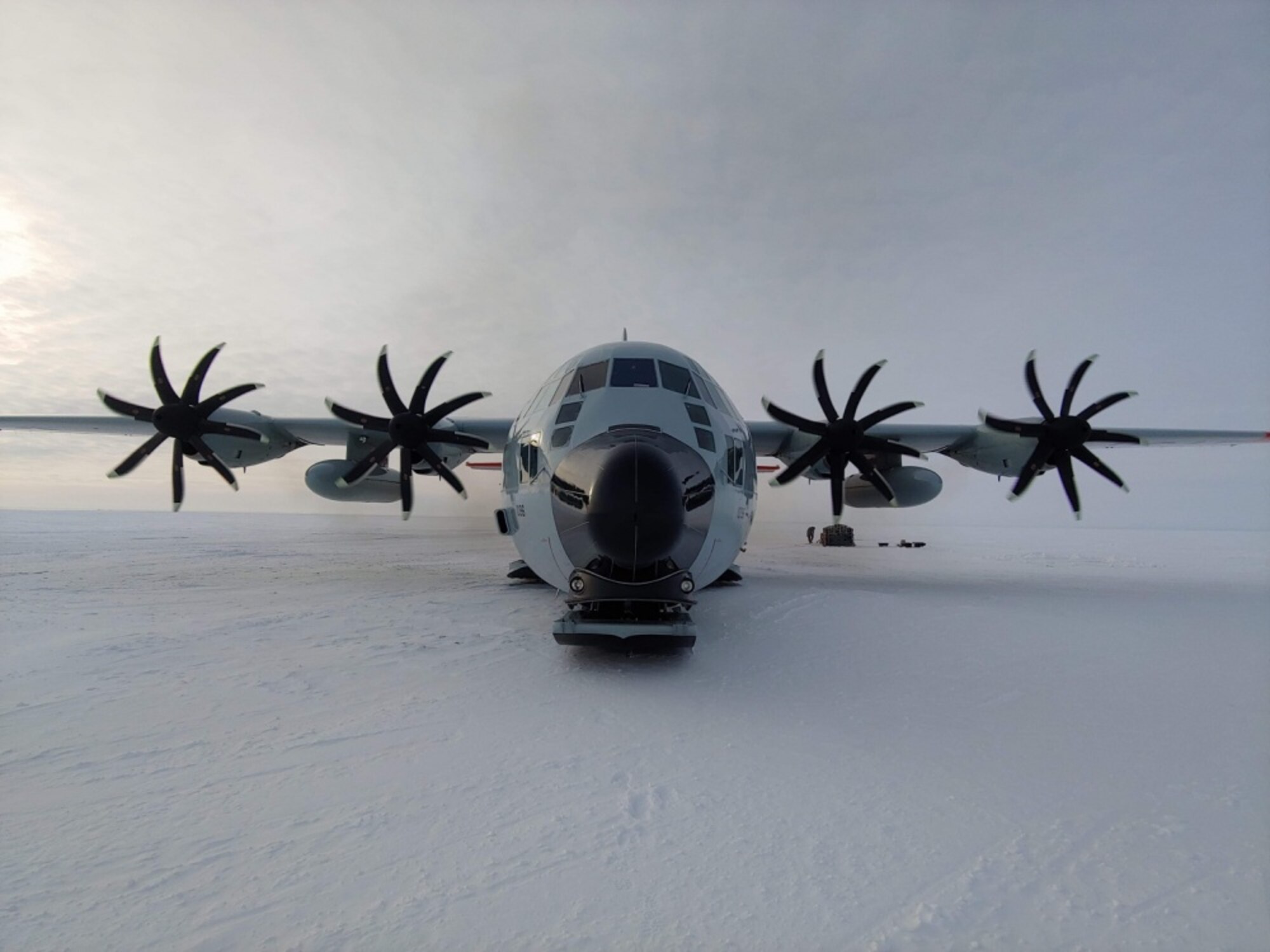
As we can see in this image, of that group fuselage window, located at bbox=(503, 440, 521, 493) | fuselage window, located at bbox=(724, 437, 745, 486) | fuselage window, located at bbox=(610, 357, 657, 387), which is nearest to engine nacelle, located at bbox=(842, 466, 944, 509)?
fuselage window, located at bbox=(724, 437, 745, 486)

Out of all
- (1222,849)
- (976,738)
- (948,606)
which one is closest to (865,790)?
(976,738)

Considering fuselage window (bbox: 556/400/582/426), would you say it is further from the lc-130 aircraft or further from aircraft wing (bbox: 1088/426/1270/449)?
aircraft wing (bbox: 1088/426/1270/449)

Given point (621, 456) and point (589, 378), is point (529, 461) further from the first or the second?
point (621, 456)

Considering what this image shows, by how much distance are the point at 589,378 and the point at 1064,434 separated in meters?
11.6

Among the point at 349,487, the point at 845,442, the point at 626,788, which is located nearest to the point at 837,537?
the point at 845,442

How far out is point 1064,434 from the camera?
523 inches

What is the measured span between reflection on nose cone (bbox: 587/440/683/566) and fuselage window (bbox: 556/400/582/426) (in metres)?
1.35

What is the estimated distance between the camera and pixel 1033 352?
1355 centimetres

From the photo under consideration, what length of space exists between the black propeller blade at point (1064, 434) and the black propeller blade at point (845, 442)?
3.93 metres

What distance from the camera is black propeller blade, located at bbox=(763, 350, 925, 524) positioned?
36.3 ft

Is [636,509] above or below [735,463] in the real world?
below

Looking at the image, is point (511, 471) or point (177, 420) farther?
point (177, 420)

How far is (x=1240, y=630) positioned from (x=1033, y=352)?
6958mm

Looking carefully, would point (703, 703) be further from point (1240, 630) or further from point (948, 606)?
point (1240, 630)
